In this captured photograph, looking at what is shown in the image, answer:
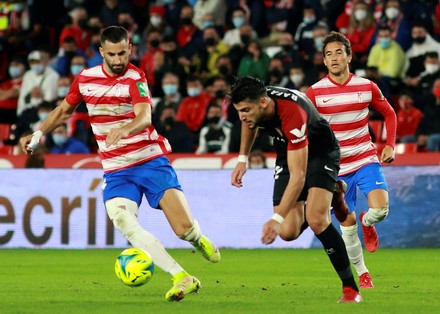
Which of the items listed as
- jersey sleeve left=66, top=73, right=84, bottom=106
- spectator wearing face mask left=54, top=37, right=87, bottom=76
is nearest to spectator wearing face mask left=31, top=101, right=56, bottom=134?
spectator wearing face mask left=54, top=37, right=87, bottom=76

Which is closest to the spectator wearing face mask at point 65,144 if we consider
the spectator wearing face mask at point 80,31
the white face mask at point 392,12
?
the spectator wearing face mask at point 80,31

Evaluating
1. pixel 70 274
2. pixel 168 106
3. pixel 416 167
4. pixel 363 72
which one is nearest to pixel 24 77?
pixel 168 106

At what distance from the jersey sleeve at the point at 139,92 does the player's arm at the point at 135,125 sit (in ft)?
0.19

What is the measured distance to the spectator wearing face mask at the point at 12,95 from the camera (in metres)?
21.3

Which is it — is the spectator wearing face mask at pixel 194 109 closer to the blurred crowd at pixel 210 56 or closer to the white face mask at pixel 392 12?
the blurred crowd at pixel 210 56

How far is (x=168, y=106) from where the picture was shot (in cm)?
1877

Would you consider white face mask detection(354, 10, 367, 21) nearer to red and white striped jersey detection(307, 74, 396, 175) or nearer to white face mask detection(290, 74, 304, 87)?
white face mask detection(290, 74, 304, 87)

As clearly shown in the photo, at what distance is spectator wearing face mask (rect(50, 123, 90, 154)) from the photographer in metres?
18.2

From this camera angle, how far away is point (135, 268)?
8.69 metres

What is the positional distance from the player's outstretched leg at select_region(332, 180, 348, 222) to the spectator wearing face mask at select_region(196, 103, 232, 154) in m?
8.40

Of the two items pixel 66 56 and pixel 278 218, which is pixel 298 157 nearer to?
pixel 278 218

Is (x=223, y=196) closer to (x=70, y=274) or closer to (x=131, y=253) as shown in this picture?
(x=70, y=274)

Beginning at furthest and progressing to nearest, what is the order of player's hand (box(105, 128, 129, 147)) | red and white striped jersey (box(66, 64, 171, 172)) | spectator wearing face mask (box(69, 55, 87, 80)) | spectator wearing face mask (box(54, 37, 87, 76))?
spectator wearing face mask (box(54, 37, 87, 76)) → spectator wearing face mask (box(69, 55, 87, 80)) → red and white striped jersey (box(66, 64, 171, 172)) → player's hand (box(105, 128, 129, 147))

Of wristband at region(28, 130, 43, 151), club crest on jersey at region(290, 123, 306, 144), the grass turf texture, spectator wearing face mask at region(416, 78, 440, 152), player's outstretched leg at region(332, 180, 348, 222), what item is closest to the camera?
club crest on jersey at region(290, 123, 306, 144)
